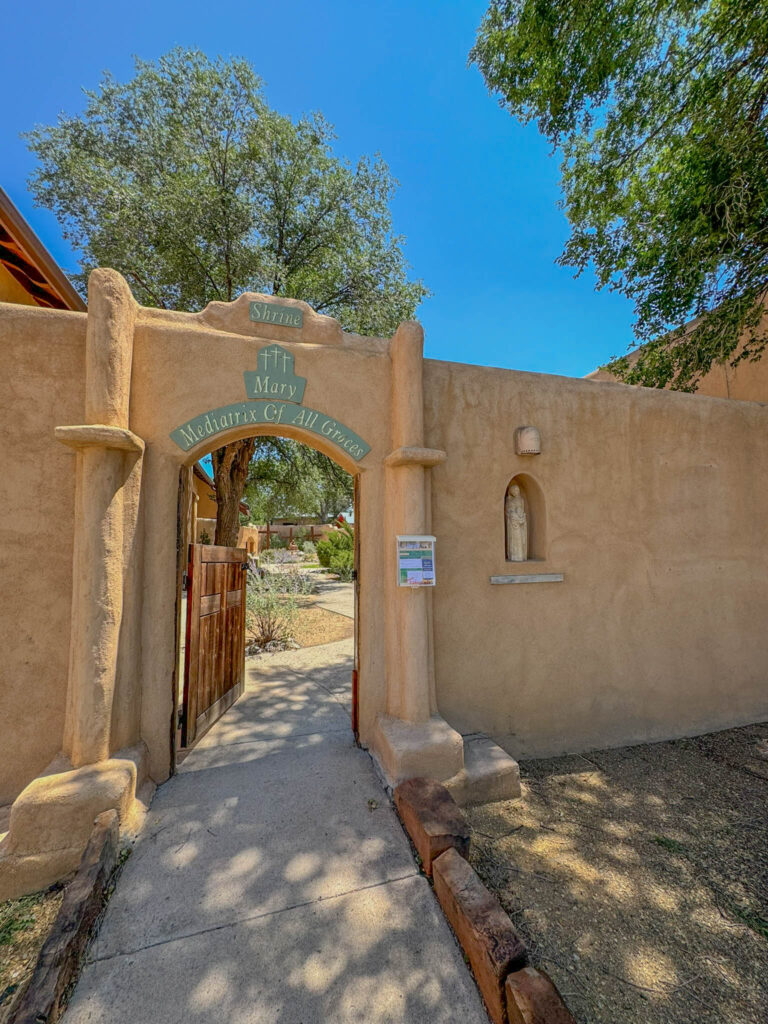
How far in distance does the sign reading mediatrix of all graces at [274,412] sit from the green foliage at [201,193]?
724cm

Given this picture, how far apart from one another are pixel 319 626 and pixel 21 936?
7.19 metres

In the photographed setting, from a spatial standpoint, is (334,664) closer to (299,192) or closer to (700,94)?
(700,94)

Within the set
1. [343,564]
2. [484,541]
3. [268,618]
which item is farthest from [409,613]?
[343,564]

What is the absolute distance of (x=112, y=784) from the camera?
2.70m

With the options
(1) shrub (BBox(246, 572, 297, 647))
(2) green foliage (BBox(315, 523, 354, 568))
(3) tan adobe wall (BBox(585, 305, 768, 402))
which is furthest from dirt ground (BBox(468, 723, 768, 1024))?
(2) green foliage (BBox(315, 523, 354, 568))

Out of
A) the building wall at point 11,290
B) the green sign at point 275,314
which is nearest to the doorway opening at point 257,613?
the green sign at point 275,314

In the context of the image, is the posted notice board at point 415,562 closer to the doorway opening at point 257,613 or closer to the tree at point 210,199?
the doorway opening at point 257,613

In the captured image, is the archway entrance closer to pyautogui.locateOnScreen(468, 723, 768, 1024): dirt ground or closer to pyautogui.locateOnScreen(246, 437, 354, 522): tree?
pyautogui.locateOnScreen(468, 723, 768, 1024): dirt ground

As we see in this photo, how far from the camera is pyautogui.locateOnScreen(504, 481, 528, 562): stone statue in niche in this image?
4.33 meters

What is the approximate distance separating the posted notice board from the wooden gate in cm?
193

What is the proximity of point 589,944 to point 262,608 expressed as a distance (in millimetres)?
6778

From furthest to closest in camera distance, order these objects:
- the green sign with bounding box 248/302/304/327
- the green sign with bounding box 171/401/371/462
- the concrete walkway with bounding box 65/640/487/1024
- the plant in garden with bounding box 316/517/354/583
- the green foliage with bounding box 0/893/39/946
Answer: the plant in garden with bounding box 316/517/354/583
the green sign with bounding box 248/302/304/327
the green sign with bounding box 171/401/371/462
the green foliage with bounding box 0/893/39/946
the concrete walkway with bounding box 65/640/487/1024

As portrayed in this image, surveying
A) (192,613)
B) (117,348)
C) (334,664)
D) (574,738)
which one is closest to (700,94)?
(117,348)

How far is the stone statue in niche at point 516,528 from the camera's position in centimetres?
433
